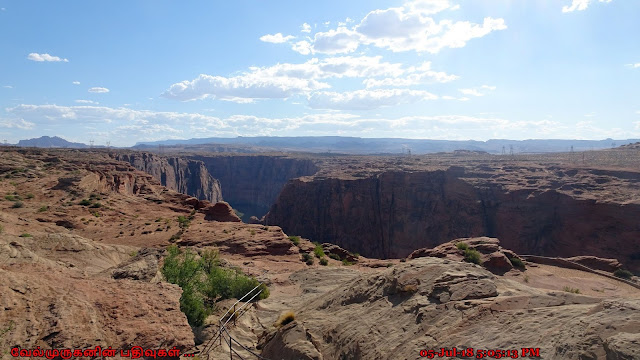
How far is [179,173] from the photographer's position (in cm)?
11050

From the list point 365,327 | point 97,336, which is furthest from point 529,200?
point 97,336

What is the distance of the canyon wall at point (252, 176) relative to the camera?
13412 centimetres

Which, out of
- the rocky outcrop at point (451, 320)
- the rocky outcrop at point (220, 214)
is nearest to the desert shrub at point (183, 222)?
the rocky outcrop at point (220, 214)

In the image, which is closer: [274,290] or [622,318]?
[622,318]

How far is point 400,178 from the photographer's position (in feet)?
228

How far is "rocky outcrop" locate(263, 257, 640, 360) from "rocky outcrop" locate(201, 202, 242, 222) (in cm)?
2662

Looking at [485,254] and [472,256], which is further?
[485,254]

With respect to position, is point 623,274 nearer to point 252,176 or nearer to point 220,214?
point 220,214

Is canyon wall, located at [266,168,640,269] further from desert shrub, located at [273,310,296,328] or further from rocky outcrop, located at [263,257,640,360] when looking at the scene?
desert shrub, located at [273,310,296,328]

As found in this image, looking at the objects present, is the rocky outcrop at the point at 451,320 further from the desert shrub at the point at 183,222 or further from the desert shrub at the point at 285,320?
the desert shrub at the point at 183,222

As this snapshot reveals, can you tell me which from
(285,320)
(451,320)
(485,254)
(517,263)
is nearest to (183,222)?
(285,320)

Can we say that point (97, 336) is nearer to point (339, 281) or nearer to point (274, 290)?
point (274, 290)

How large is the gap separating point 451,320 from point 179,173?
110697mm

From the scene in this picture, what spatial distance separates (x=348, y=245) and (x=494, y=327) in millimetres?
60271
